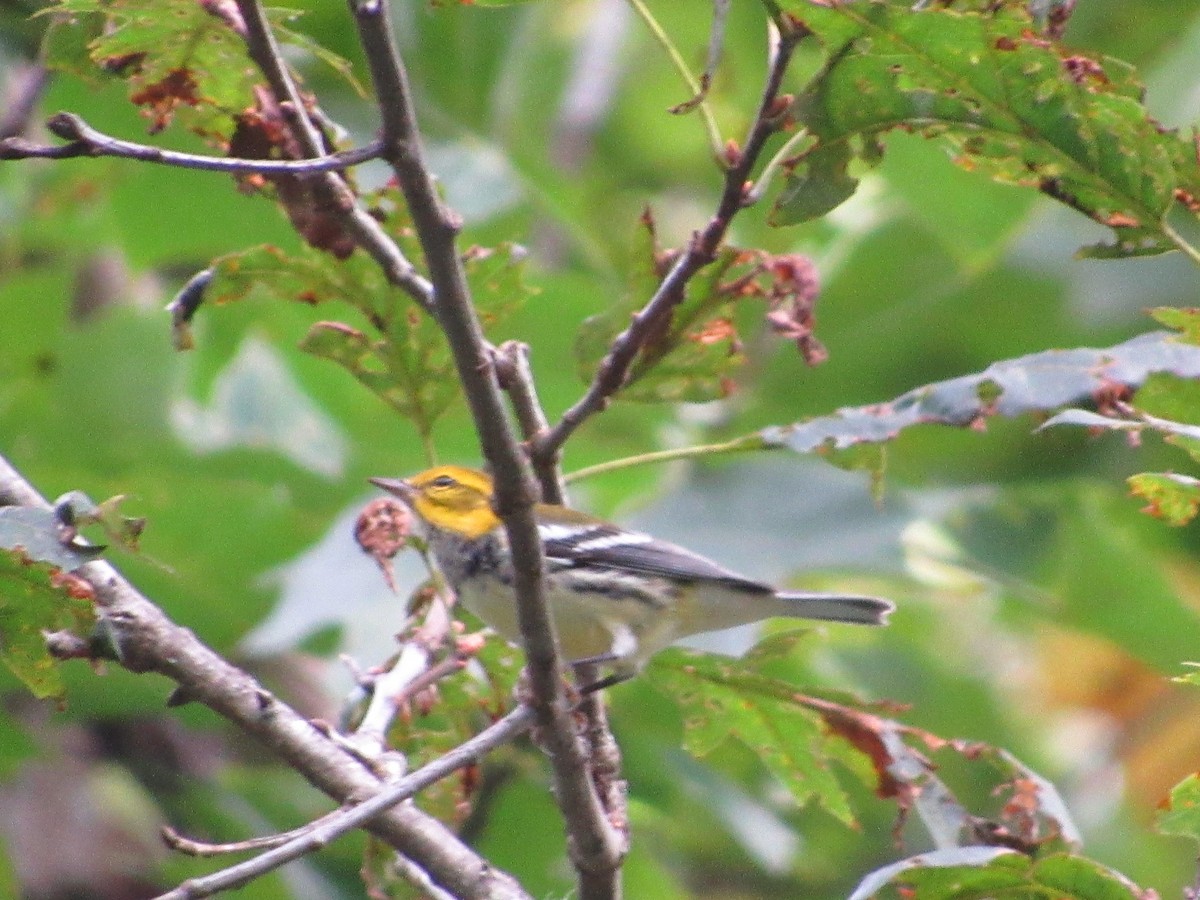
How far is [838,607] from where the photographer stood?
9.77 ft

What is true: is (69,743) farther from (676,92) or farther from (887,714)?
(676,92)

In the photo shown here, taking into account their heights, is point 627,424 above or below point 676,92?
below

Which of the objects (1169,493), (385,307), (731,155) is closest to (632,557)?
(385,307)

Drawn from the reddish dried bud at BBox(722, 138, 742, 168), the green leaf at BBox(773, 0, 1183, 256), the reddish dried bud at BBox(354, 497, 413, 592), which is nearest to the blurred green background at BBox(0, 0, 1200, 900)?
the reddish dried bud at BBox(354, 497, 413, 592)

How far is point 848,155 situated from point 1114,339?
10.4 feet

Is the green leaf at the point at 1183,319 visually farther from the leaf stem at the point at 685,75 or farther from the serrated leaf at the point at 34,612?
the serrated leaf at the point at 34,612

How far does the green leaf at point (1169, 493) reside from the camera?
5.65ft

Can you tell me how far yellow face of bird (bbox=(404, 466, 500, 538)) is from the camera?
2.95 metres

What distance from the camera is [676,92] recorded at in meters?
6.48

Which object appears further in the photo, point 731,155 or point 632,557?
point 632,557

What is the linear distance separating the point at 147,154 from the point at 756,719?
1.30m

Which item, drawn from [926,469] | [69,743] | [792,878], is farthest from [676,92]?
[69,743]

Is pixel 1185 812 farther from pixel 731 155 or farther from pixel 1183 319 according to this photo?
pixel 731 155

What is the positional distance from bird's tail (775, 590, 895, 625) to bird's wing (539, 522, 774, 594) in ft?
0.21
